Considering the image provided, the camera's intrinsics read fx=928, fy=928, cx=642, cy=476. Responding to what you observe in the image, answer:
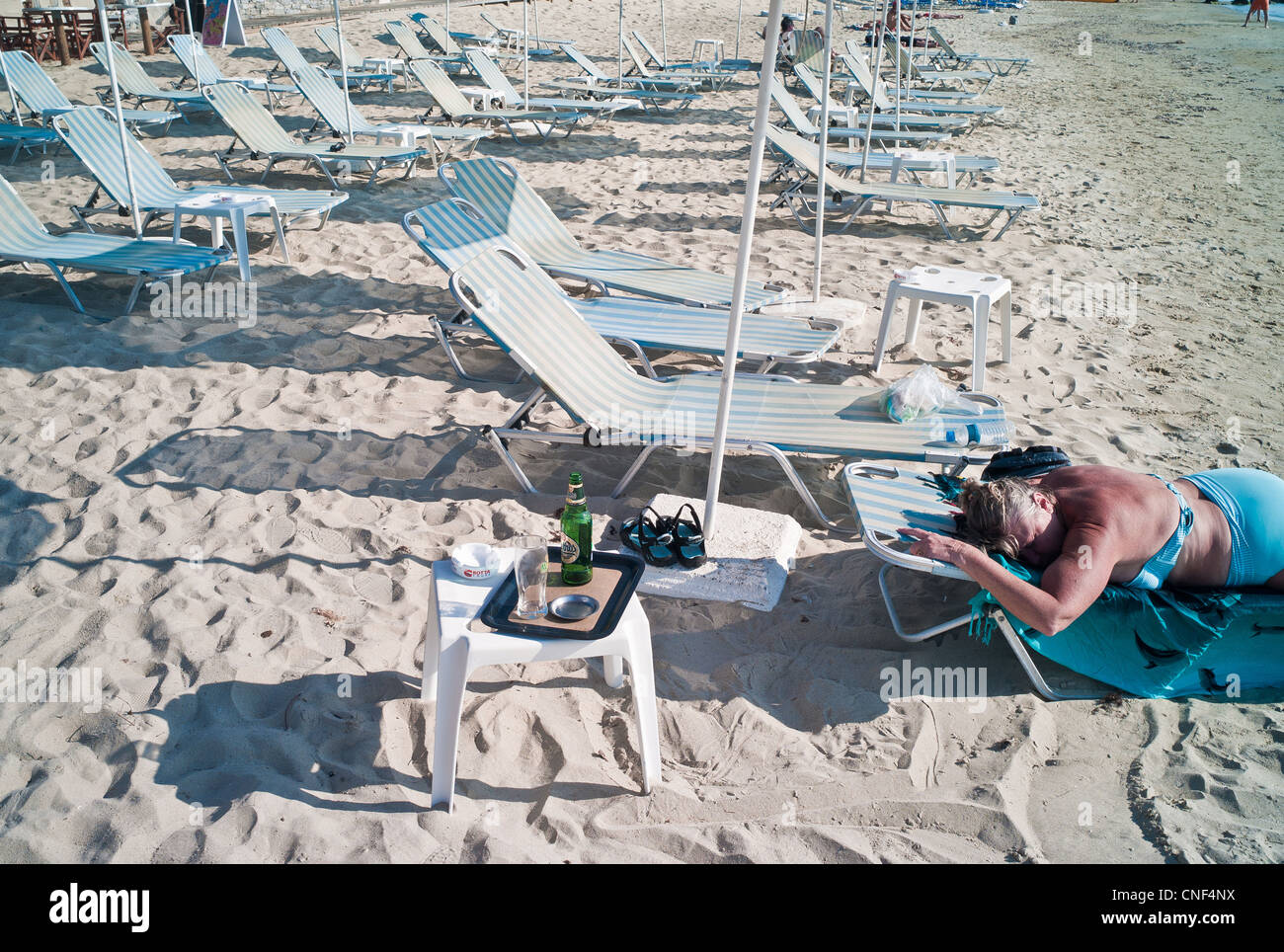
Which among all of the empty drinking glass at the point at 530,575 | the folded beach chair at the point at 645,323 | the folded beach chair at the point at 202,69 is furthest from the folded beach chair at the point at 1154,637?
the folded beach chair at the point at 202,69

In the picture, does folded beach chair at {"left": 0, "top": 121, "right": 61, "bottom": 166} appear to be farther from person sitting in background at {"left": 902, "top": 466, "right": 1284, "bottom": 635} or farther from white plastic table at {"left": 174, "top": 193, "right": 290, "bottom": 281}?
person sitting in background at {"left": 902, "top": 466, "right": 1284, "bottom": 635}

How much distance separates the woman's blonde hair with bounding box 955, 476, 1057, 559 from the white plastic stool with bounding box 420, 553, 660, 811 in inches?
43.6

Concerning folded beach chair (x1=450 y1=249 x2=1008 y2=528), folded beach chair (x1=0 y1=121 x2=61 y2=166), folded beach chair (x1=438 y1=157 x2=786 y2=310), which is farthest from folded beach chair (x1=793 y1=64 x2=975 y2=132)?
folded beach chair (x1=0 y1=121 x2=61 y2=166)

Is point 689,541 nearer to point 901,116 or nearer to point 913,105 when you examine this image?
point 901,116

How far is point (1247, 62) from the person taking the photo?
1830cm

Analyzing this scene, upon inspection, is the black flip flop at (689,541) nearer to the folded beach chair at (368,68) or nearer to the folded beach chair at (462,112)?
the folded beach chair at (462,112)

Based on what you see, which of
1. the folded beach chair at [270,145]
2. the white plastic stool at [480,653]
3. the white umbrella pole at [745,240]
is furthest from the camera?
the folded beach chair at [270,145]

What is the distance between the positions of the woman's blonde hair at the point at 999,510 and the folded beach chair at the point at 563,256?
242cm

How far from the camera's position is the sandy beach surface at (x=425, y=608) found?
2.27 meters

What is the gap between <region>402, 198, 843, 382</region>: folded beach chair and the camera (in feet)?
14.4
